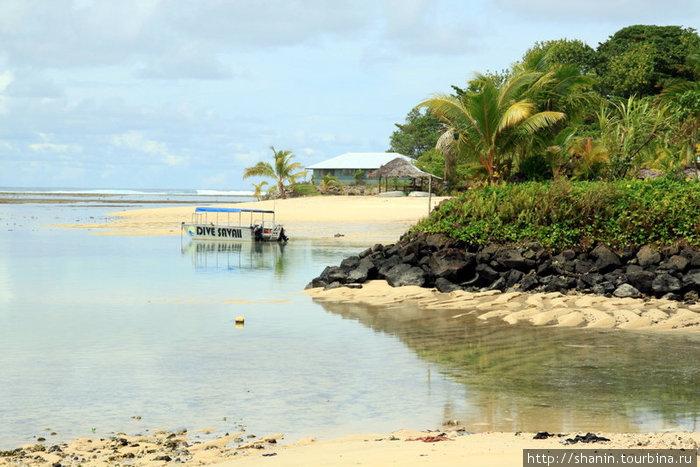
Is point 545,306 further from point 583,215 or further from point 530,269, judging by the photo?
point 583,215

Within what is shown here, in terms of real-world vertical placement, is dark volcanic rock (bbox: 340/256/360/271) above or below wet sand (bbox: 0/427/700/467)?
above

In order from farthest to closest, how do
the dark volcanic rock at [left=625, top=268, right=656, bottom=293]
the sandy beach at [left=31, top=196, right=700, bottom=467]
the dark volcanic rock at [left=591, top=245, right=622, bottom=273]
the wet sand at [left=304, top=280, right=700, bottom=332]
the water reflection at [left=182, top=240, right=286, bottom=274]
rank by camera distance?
the water reflection at [left=182, top=240, right=286, bottom=274], the dark volcanic rock at [left=591, top=245, right=622, bottom=273], the dark volcanic rock at [left=625, top=268, right=656, bottom=293], the wet sand at [left=304, top=280, right=700, bottom=332], the sandy beach at [left=31, top=196, right=700, bottom=467]

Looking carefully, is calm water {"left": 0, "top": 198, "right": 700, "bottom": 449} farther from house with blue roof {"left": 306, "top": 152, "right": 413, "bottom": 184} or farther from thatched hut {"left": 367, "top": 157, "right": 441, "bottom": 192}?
house with blue roof {"left": 306, "top": 152, "right": 413, "bottom": 184}

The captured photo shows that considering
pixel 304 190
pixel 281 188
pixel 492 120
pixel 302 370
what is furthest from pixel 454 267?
pixel 281 188

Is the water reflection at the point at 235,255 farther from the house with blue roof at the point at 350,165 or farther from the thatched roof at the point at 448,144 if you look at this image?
the house with blue roof at the point at 350,165

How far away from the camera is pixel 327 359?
11.8 m

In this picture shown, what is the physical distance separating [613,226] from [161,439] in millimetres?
13462

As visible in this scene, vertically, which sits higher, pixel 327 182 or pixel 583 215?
pixel 327 182

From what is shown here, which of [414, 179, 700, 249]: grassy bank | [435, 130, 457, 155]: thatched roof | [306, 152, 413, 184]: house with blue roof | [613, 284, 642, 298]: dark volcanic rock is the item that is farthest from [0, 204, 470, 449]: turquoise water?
[306, 152, 413, 184]: house with blue roof

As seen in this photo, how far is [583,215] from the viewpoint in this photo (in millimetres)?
18766

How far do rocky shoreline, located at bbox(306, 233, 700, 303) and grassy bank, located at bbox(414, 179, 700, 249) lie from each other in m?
0.33

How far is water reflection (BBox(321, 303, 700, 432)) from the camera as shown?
8445mm

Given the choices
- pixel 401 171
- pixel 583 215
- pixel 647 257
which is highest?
pixel 401 171

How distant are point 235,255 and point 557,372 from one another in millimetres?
20824
